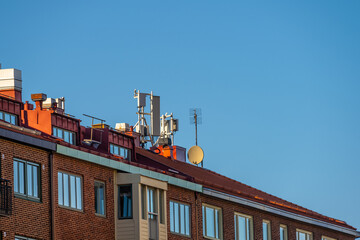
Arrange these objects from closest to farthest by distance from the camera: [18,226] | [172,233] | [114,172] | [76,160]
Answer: [18,226] → [76,160] → [114,172] → [172,233]

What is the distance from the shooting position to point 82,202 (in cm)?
4650

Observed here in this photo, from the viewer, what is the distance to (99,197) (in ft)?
158

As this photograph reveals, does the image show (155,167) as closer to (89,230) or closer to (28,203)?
(89,230)

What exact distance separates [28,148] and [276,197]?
89.5ft

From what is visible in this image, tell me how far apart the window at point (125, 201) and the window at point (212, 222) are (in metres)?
8.02

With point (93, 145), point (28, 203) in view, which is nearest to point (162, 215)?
point (93, 145)

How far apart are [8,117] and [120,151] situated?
8244 millimetres

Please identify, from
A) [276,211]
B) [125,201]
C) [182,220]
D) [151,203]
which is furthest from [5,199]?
[276,211]

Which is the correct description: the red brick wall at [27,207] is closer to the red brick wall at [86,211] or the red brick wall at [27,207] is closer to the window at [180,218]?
the red brick wall at [86,211]

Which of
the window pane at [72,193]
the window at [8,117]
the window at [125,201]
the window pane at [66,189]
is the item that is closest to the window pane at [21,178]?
the window pane at [66,189]

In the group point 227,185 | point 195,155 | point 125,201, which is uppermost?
point 195,155

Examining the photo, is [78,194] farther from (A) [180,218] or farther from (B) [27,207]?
(A) [180,218]

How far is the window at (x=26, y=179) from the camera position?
42.1 m

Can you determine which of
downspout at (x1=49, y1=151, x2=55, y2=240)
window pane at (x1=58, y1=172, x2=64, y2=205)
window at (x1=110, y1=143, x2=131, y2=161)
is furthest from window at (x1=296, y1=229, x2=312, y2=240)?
downspout at (x1=49, y1=151, x2=55, y2=240)
